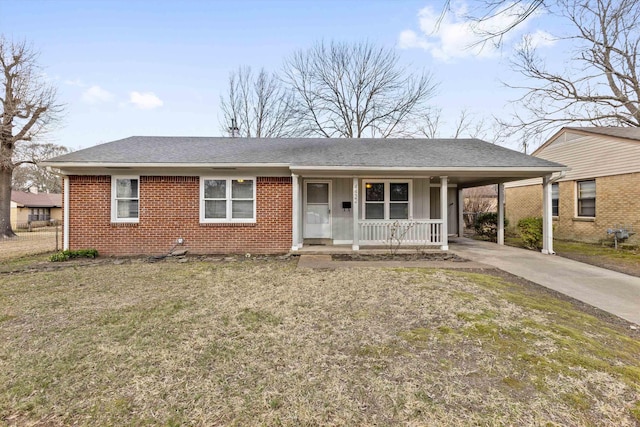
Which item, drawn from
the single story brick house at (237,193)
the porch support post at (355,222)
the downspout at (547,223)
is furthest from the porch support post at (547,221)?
the porch support post at (355,222)

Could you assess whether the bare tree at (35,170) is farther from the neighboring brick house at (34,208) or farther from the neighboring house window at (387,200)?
the neighboring house window at (387,200)

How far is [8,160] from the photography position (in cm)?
1648

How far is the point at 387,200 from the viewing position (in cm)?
1012

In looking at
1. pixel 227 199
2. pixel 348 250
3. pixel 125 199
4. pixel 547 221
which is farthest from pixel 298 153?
pixel 547 221

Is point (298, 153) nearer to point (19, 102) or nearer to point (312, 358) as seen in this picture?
point (312, 358)

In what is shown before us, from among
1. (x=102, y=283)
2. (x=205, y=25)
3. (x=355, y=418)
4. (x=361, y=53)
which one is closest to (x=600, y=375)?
(x=355, y=418)

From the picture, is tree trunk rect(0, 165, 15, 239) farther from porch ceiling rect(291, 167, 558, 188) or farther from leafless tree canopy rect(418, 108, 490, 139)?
leafless tree canopy rect(418, 108, 490, 139)

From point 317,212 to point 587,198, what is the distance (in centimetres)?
1214

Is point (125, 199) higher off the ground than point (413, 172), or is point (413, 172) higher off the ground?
point (413, 172)

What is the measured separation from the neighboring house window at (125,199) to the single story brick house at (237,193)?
0.03 meters

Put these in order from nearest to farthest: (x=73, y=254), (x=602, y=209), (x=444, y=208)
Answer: (x=73, y=254) < (x=444, y=208) < (x=602, y=209)

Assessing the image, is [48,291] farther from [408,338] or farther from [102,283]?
[408,338]

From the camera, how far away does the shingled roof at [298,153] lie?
8.73 meters

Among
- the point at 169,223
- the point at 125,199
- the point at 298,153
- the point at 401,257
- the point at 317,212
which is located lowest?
the point at 401,257
